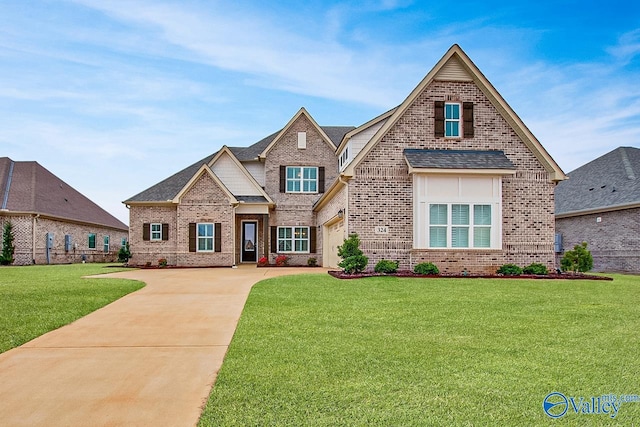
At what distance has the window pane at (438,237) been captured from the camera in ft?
56.4

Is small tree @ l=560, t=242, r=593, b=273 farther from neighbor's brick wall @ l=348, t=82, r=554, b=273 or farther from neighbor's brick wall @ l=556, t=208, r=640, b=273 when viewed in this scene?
neighbor's brick wall @ l=556, t=208, r=640, b=273

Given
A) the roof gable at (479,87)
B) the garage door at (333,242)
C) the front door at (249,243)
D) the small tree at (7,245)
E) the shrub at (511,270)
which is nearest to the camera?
the shrub at (511,270)

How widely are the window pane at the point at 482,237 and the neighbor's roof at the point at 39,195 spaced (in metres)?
25.8

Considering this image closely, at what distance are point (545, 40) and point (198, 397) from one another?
1861cm

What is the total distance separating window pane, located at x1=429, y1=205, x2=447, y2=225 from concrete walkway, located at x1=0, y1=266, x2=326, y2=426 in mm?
9339

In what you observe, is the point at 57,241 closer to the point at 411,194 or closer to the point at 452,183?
the point at 411,194

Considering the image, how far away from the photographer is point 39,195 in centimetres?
3188

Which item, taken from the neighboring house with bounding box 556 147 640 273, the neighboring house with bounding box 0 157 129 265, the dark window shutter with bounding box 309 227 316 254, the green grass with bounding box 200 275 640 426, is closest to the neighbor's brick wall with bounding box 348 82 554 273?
the green grass with bounding box 200 275 640 426

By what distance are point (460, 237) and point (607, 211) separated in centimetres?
1176

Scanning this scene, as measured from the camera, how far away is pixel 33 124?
19984 mm

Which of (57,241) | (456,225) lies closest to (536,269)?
(456,225)

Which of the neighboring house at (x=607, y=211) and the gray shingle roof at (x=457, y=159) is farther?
the neighboring house at (x=607, y=211)

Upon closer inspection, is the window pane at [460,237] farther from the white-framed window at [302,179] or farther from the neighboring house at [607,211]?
the white-framed window at [302,179]

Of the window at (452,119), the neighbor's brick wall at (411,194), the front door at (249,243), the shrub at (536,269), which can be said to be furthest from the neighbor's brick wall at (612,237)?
the front door at (249,243)
